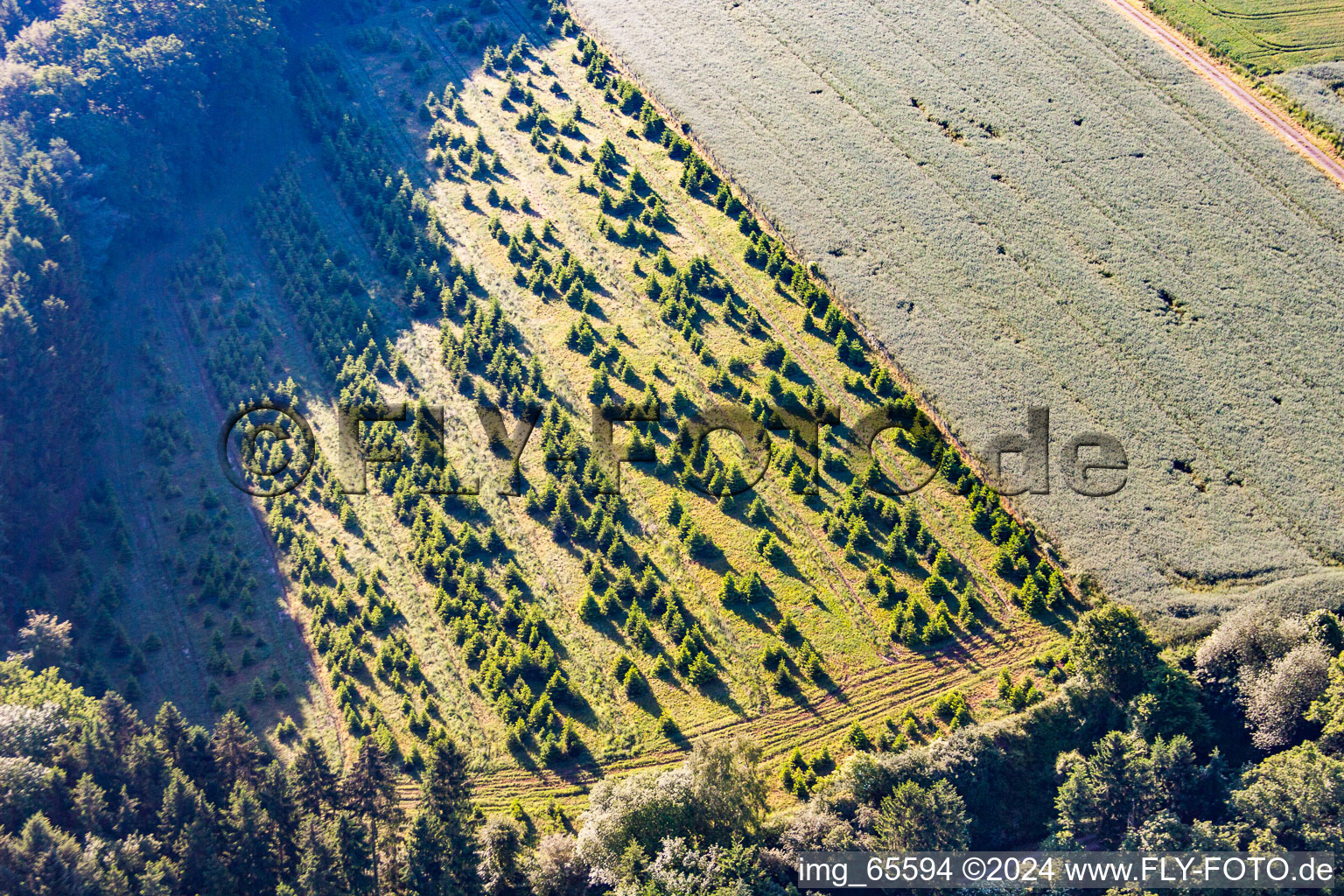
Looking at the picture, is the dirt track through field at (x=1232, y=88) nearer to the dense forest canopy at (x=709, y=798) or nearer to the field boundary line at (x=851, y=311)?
the field boundary line at (x=851, y=311)

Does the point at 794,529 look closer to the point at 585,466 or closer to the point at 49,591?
the point at 585,466

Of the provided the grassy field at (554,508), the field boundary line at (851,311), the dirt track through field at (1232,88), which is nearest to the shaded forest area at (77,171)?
the grassy field at (554,508)

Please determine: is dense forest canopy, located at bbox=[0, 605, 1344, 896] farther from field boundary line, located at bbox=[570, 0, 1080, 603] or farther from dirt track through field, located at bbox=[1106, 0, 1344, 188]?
dirt track through field, located at bbox=[1106, 0, 1344, 188]

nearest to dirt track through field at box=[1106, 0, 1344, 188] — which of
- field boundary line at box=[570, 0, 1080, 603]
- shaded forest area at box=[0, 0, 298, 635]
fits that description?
field boundary line at box=[570, 0, 1080, 603]

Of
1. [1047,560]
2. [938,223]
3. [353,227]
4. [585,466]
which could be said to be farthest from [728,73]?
[1047,560]

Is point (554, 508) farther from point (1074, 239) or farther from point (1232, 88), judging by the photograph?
point (1232, 88)

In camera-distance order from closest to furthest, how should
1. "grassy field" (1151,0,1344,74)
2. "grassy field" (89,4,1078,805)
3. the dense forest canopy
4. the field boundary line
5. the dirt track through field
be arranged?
1. the dense forest canopy
2. "grassy field" (89,4,1078,805)
3. the field boundary line
4. the dirt track through field
5. "grassy field" (1151,0,1344,74)
